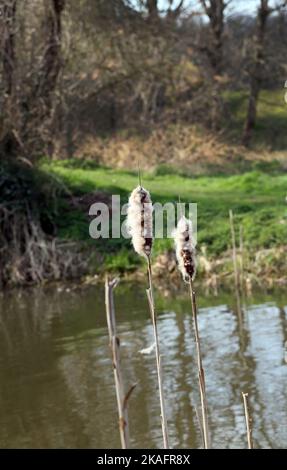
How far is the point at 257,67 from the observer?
29.1 meters

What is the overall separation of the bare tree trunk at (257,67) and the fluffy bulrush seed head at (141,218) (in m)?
25.4

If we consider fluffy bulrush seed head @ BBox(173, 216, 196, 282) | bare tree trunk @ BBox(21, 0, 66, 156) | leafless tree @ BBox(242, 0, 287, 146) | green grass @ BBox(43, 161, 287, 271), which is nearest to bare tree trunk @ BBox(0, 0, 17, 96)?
bare tree trunk @ BBox(21, 0, 66, 156)

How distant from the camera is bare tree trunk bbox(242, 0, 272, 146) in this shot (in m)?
28.8

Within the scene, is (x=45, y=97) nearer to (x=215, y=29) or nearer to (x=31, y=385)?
(x=31, y=385)

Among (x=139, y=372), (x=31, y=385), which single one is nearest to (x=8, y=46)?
(x=31, y=385)

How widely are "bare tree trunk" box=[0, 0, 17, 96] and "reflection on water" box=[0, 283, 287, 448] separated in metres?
4.46

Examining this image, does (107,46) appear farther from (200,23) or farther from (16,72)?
(200,23)

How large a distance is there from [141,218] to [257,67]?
86.4ft

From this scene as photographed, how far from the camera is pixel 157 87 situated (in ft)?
95.3

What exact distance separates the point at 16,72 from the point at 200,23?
1689 centimetres

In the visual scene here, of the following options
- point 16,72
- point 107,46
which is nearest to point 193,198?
point 16,72

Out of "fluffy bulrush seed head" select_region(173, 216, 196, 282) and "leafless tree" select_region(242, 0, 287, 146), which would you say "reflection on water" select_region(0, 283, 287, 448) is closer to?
"fluffy bulrush seed head" select_region(173, 216, 196, 282)

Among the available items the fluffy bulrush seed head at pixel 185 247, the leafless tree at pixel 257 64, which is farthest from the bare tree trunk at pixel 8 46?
the leafless tree at pixel 257 64
